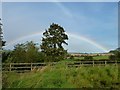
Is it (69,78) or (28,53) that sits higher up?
(28,53)

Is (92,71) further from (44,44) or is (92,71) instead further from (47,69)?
(44,44)

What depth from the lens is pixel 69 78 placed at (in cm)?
1245

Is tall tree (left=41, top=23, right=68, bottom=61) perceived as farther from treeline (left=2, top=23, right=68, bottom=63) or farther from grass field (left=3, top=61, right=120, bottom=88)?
grass field (left=3, top=61, right=120, bottom=88)

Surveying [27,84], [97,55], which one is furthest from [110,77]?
[97,55]

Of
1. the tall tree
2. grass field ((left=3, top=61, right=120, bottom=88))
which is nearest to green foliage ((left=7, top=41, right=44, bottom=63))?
grass field ((left=3, top=61, right=120, bottom=88))

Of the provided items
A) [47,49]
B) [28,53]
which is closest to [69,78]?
[28,53]

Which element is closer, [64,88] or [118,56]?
[64,88]

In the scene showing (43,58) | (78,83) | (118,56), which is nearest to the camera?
(78,83)

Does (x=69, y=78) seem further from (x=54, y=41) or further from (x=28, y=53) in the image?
(x=54, y=41)

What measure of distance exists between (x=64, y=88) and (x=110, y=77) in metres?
3.55

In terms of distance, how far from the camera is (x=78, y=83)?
12305 mm

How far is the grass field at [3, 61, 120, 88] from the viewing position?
402 inches

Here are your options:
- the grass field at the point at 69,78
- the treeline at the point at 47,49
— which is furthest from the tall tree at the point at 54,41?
the grass field at the point at 69,78

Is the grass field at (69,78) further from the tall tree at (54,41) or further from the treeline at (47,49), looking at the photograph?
the tall tree at (54,41)
